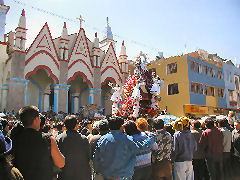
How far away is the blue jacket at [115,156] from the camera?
3.51 m

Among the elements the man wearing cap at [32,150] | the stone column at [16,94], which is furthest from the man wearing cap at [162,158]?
the stone column at [16,94]

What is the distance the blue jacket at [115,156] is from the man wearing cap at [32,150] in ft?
2.97

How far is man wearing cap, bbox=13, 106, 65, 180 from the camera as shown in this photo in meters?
2.76

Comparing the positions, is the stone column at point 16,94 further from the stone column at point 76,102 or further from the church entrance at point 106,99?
the church entrance at point 106,99

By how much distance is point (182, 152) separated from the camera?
5070mm

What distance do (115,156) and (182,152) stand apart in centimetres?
221

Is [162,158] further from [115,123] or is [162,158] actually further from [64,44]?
[64,44]

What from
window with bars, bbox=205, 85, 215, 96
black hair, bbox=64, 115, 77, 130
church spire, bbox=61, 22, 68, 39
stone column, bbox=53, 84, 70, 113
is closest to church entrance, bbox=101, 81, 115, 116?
stone column, bbox=53, 84, 70, 113

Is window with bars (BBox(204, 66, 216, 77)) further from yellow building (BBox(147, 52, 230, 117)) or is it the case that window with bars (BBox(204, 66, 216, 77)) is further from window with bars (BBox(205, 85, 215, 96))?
window with bars (BBox(205, 85, 215, 96))

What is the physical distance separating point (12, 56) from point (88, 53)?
24.6 ft

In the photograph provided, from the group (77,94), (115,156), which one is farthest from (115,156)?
(77,94)

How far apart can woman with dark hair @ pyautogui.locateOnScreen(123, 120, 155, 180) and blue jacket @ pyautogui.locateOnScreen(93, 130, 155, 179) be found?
0.40m

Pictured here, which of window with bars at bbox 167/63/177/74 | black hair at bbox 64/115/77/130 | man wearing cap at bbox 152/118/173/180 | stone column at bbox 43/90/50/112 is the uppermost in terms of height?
window with bars at bbox 167/63/177/74

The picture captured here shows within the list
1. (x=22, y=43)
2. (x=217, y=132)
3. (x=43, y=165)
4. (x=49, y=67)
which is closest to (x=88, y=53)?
(x=49, y=67)
